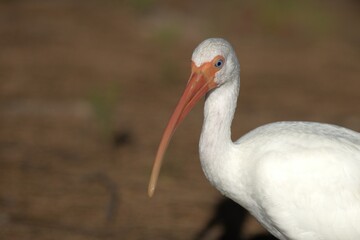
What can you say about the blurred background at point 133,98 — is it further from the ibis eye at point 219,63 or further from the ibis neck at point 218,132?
the ibis eye at point 219,63

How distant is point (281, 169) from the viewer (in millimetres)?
5316

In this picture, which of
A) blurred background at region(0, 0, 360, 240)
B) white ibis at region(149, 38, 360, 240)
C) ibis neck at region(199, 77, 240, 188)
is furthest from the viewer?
blurred background at region(0, 0, 360, 240)

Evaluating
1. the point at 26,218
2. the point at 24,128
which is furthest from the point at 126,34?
the point at 26,218

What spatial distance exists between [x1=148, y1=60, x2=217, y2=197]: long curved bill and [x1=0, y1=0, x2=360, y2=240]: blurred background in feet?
6.37

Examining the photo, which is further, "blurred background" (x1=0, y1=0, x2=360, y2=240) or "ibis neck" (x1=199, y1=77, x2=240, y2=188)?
"blurred background" (x1=0, y1=0, x2=360, y2=240)

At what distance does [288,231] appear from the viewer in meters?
5.39

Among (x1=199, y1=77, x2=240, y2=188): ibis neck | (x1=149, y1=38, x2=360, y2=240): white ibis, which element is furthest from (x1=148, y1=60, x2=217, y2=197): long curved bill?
(x1=199, y1=77, x2=240, y2=188): ibis neck

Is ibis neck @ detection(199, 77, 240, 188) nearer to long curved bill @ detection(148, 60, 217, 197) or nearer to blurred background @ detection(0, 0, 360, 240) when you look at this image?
long curved bill @ detection(148, 60, 217, 197)

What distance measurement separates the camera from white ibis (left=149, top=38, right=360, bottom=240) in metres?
5.32

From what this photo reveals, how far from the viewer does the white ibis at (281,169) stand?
5.32 m

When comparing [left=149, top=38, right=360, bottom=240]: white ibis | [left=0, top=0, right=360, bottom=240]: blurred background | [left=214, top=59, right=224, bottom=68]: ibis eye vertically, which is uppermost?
[left=214, top=59, right=224, bottom=68]: ibis eye

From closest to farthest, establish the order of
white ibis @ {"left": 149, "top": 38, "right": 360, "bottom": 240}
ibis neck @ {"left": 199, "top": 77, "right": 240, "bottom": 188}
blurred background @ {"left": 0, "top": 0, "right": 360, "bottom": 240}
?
white ibis @ {"left": 149, "top": 38, "right": 360, "bottom": 240} < ibis neck @ {"left": 199, "top": 77, "right": 240, "bottom": 188} < blurred background @ {"left": 0, "top": 0, "right": 360, "bottom": 240}

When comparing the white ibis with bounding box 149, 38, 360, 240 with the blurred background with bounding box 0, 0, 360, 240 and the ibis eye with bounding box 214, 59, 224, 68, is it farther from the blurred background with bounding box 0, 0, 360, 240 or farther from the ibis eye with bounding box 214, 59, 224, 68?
the blurred background with bounding box 0, 0, 360, 240

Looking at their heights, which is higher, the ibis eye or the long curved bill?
the ibis eye
